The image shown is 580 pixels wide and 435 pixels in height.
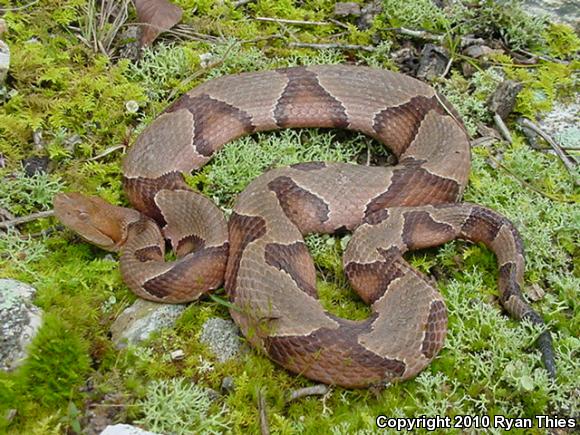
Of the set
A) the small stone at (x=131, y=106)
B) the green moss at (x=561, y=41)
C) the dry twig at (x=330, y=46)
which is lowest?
the small stone at (x=131, y=106)

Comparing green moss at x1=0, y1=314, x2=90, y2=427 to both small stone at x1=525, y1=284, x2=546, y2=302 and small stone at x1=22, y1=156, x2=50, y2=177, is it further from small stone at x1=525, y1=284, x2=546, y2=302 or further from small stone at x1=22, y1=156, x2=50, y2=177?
small stone at x1=525, y1=284, x2=546, y2=302

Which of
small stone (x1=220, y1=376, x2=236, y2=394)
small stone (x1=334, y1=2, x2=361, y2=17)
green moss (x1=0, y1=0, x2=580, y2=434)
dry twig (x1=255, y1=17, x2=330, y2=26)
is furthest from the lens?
small stone (x1=334, y1=2, x2=361, y2=17)

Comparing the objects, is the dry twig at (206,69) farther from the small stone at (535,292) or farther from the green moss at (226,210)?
the small stone at (535,292)

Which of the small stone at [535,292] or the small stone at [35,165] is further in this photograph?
the small stone at [35,165]

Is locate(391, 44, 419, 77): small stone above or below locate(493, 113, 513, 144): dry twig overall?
above

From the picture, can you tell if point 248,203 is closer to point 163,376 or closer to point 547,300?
point 163,376

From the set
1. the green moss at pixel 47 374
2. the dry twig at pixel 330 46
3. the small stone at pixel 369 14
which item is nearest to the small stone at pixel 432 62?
the dry twig at pixel 330 46

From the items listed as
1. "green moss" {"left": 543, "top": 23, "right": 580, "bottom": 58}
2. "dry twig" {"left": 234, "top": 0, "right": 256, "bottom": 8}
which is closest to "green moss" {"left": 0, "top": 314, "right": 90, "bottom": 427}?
"dry twig" {"left": 234, "top": 0, "right": 256, "bottom": 8}
